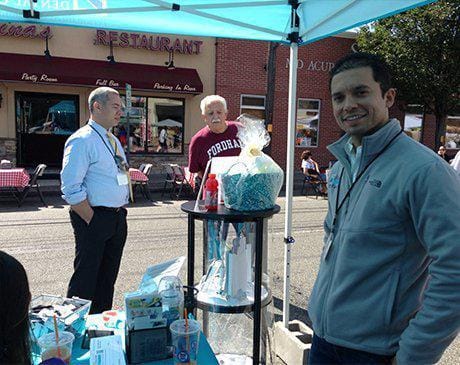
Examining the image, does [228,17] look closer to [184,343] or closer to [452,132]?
[184,343]

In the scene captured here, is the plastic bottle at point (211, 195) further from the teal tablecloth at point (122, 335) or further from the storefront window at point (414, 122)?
the storefront window at point (414, 122)

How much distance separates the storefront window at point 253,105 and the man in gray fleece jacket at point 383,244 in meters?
13.9

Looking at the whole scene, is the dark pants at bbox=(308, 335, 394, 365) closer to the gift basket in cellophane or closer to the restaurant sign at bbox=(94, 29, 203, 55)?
the gift basket in cellophane

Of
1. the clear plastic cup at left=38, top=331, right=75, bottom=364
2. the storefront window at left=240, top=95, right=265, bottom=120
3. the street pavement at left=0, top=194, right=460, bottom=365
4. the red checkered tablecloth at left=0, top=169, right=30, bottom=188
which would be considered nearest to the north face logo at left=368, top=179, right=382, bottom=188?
the clear plastic cup at left=38, top=331, right=75, bottom=364

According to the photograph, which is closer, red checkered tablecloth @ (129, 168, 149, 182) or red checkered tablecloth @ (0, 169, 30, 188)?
red checkered tablecloth @ (0, 169, 30, 188)

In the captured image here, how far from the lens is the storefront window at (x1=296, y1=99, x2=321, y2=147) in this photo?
1644 cm

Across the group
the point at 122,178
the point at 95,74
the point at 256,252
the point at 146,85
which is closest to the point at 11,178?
the point at 95,74

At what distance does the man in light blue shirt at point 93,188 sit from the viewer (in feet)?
9.90

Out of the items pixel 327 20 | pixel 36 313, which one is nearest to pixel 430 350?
pixel 36 313

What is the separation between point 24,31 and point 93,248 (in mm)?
12047

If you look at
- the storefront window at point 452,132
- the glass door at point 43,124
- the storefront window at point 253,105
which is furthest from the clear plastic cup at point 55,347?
the storefront window at point 452,132

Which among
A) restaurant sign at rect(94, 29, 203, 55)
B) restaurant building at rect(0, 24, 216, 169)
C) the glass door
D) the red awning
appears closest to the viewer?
the red awning

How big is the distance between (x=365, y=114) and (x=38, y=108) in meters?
13.7

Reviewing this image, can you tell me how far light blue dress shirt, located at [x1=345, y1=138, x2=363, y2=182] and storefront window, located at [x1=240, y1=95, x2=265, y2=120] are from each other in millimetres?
13799
